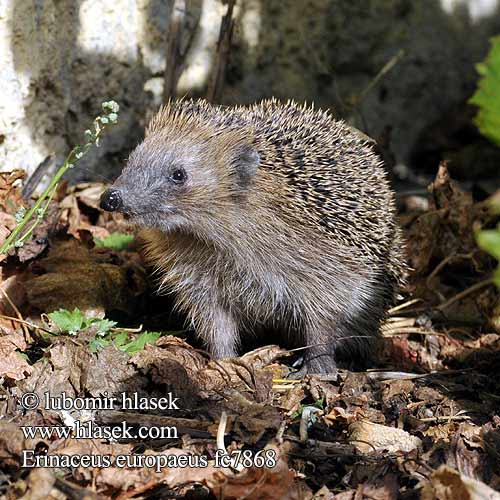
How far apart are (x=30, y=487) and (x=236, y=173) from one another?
2.64 m

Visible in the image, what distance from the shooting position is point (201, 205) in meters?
5.75

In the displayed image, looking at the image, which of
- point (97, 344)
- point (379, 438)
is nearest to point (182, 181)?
point (97, 344)

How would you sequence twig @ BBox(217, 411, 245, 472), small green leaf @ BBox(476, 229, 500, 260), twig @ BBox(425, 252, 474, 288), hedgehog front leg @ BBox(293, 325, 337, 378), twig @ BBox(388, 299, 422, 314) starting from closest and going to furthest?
small green leaf @ BBox(476, 229, 500, 260) → twig @ BBox(217, 411, 245, 472) → hedgehog front leg @ BBox(293, 325, 337, 378) → twig @ BBox(388, 299, 422, 314) → twig @ BBox(425, 252, 474, 288)

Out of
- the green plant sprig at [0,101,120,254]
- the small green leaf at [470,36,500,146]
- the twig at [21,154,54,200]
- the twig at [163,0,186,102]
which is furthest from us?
the twig at [163,0,186,102]

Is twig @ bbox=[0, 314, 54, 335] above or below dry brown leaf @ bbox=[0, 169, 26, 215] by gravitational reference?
below

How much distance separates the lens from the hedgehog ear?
18.7 feet

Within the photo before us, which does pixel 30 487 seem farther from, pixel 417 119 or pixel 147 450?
pixel 417 119

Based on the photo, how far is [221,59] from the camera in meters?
7.76

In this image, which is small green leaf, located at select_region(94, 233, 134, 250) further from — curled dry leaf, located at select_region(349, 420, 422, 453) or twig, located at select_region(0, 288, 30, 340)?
curled dry leaf, located at select_region(349, 420, 422, 453)

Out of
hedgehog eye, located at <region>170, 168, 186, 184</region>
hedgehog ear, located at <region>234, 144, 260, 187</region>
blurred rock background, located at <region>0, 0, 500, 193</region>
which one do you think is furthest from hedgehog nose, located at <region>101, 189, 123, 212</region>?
blurred rock background, located at <region>0, 0, 500, 193</region>

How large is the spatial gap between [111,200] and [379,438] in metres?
2.25

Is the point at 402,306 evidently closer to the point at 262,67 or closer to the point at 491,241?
the point at 262,67

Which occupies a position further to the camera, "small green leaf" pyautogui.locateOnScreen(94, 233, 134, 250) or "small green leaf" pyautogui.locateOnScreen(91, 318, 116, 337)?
"small green leaf" pyautogui.locateOnScreen(94, 233, 134, 250)

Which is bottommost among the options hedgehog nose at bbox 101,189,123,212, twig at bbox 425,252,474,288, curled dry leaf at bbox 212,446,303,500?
curled dry leaf at bbox 212,446,303,500
